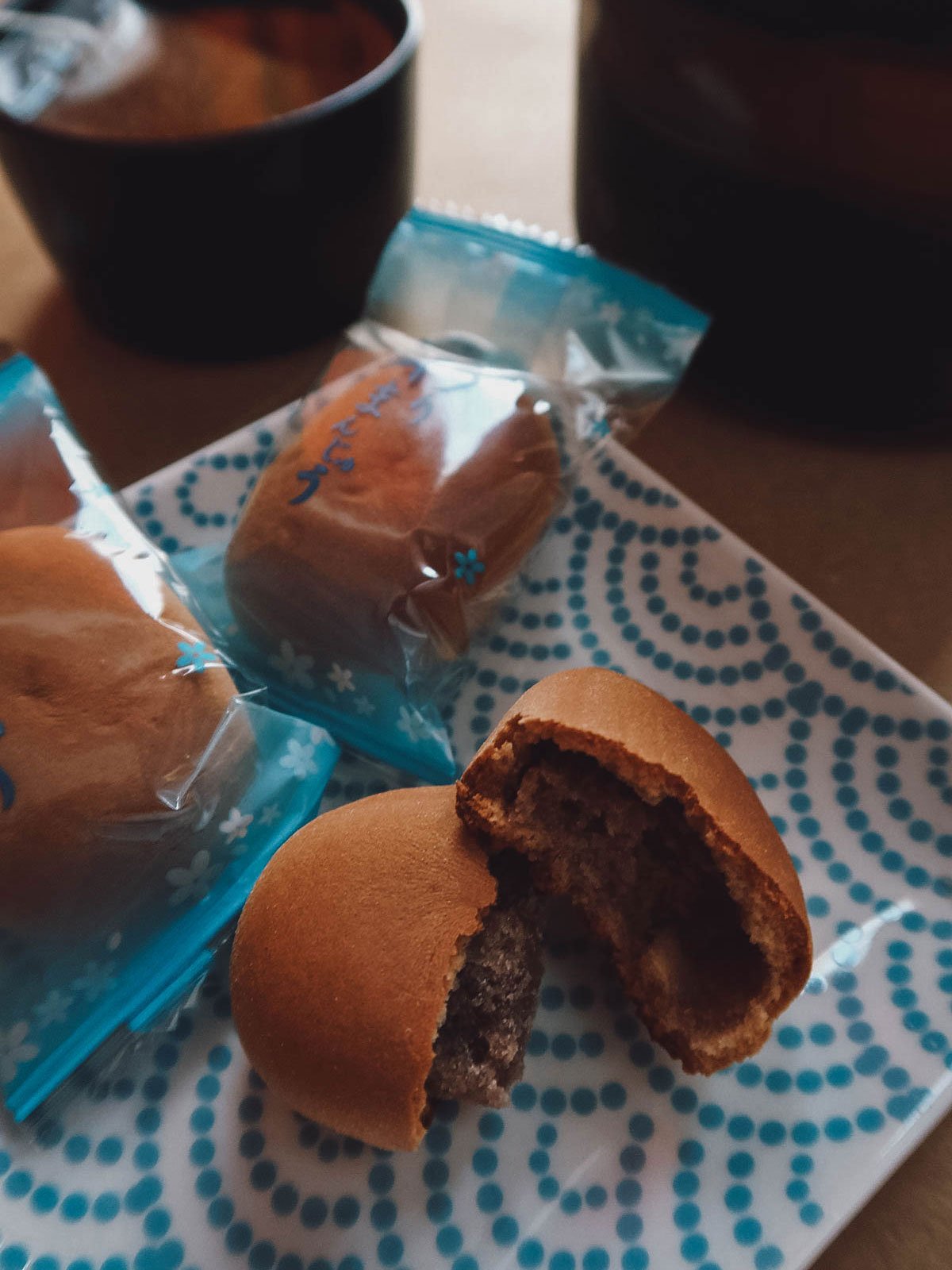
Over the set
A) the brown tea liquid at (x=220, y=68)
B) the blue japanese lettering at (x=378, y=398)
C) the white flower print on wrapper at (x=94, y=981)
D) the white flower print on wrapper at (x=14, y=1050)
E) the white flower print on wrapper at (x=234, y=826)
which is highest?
the brown tea liquid at (x=220, y=68)

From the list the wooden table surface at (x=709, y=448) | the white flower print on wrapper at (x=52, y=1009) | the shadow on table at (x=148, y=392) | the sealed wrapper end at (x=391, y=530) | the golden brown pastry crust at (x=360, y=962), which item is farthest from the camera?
the shadow on table at (x=148, y=392)

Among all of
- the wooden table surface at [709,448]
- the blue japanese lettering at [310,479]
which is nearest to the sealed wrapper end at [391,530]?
the blue japanese lettering at [310,479]

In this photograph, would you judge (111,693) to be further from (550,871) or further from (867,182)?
(867,182)

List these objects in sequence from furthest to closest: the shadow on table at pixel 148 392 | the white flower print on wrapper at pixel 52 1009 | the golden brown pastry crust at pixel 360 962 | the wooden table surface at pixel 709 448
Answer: the shadow on table at pixel 148 392, the wooden table surface at pixel 709 448, the white flower print on wrapper at pixel 52 1009, the golden brown pastry crust at pixel 360 962

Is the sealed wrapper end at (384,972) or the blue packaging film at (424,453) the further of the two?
the blue packaging film at (424,453)

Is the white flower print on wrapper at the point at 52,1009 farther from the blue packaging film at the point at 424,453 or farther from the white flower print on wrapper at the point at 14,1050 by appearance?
the blue packaging film at the point at 424,453

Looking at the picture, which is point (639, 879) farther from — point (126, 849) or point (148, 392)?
point (148, 392)

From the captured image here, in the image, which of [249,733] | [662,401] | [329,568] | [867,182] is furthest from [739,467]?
[249,733]
